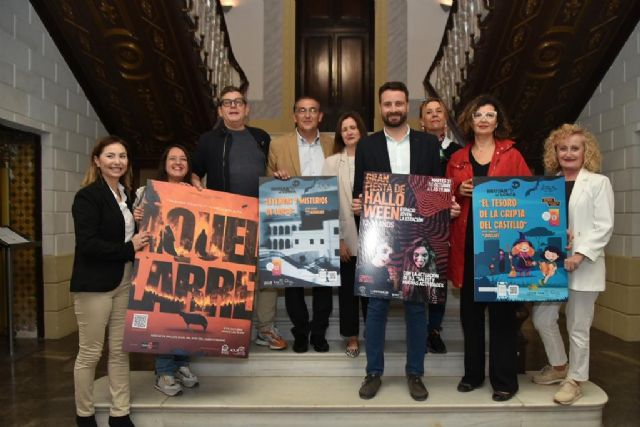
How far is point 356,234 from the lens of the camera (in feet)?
10.0

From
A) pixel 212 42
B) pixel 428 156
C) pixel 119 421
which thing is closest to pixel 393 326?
pixel 428 156

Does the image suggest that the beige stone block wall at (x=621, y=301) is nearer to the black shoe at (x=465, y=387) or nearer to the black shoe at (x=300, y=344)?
the black shoe at (x=465, y=387)

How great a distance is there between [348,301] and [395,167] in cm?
86

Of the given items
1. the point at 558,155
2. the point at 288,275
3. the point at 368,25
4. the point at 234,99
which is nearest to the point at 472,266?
the point at 558,155

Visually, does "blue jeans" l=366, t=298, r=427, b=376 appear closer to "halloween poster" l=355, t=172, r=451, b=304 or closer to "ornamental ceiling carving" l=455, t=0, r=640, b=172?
"halloween poster" l=355, t=172, r=451, b=304

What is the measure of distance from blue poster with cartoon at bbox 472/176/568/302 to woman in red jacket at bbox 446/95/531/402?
90 mm

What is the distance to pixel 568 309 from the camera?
2.70 meters

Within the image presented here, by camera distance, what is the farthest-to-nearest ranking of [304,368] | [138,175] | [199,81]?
[138,175]
[199,81]
[304,368]

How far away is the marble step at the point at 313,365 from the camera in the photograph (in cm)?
304

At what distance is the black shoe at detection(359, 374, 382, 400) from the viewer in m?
2.68

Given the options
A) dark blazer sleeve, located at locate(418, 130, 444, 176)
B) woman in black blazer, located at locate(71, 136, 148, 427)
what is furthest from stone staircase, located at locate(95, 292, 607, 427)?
dark blazer sleeve, located at locate(418, 130, 444, 176)

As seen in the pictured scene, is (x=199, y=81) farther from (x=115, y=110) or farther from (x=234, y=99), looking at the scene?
(x=234, y=99)

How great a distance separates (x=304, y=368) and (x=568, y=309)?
1.46 m

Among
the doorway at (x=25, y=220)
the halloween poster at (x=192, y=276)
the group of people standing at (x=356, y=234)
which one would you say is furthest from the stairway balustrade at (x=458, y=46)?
the doorway at (x=25, y=220)
